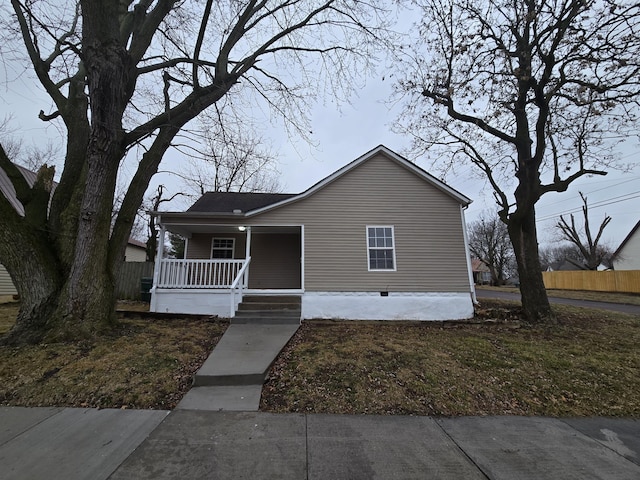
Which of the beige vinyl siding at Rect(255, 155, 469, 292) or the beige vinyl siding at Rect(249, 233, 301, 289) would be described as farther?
the beige vinyl siding at Rect(249, 233, 301, 289)

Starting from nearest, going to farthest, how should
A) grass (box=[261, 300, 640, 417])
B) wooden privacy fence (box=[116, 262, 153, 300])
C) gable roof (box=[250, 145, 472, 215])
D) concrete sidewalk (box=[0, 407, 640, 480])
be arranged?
concrete sidewalk (box=[0, 407, 640, 480]) < grass (box=[261, 300, 640, 417]) < gable roof (box=[250, 145, 472, 215]) < wooden privacy fence (box=[116, 262, 153, 300])

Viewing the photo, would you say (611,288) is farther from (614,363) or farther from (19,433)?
(19,433)

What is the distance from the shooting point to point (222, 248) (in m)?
11.5

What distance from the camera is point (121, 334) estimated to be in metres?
5.90

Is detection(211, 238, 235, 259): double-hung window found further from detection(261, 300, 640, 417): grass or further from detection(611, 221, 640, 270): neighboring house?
detection(611, 221, 640, 270): neighboring house

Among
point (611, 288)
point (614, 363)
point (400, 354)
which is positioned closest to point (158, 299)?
point (400, 354)

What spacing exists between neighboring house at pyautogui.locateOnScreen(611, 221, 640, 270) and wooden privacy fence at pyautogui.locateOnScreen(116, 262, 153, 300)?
42176 millimetres

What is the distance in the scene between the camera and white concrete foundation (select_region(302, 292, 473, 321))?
8836 mm

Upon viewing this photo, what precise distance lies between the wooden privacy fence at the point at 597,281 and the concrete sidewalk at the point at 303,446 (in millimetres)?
24831

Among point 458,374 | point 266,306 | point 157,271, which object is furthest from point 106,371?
point 458,374

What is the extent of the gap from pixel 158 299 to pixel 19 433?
235 inches

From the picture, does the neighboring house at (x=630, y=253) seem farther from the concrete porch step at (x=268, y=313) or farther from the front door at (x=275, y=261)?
the concrete porch step at (x=268, y=313)

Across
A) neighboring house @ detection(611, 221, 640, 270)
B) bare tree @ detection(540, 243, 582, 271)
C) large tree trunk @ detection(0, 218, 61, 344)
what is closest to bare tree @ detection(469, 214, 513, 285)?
neighboring house @ detection(611, 221, 640, 270)

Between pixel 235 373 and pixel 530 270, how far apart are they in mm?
8813
